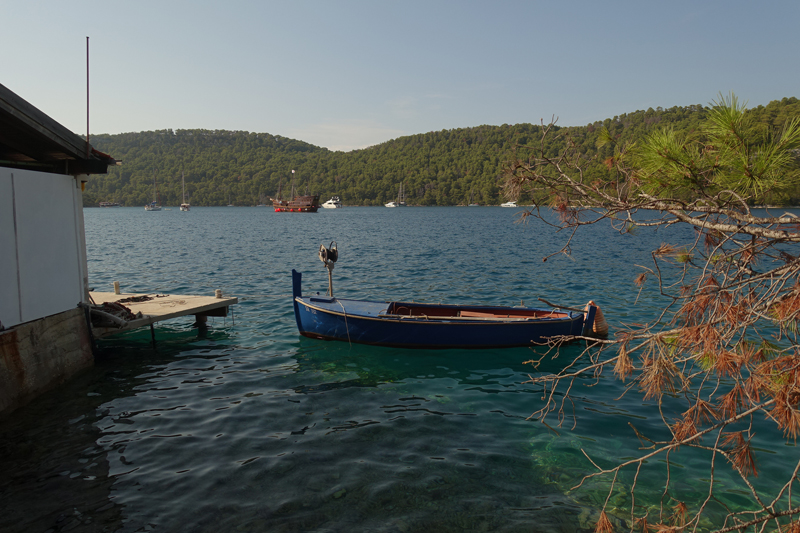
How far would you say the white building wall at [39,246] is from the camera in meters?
7.91

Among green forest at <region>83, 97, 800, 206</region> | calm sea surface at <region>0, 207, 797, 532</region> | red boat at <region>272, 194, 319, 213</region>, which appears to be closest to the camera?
calm sea surface at <region>0, 207, 797, 532</region>

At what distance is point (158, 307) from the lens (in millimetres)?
12391

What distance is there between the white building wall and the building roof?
0.42 meters

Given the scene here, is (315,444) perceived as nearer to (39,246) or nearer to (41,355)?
(41,355)

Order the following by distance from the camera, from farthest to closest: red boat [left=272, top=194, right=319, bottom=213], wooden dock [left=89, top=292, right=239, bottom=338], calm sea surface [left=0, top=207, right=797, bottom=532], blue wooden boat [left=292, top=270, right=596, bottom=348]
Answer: red boat [left=272, top=194, right=319, bottom=213] < blue wooden boat [left=292, top=270, right=596, bottom=348] < wooden dock [left=89, top=292, right=239, bottom=338] < calm sea surface [left=0, top=207, right=797, bottom=532]

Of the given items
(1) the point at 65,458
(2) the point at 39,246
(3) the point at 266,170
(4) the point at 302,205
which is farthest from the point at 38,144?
(3) the point at 266,170

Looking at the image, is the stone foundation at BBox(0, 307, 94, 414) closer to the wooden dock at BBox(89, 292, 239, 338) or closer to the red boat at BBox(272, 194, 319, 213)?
the wooden dock at BBox(89, 292, 239, 338)

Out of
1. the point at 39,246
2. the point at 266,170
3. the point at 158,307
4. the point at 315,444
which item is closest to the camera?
the point at 315,444

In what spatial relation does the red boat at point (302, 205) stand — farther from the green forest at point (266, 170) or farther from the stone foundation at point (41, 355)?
the stone foundation at point (41, 355)

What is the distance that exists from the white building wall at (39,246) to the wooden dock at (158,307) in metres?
1.36

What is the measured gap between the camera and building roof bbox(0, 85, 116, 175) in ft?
25.5

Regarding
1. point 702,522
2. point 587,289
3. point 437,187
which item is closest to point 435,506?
point 702,522

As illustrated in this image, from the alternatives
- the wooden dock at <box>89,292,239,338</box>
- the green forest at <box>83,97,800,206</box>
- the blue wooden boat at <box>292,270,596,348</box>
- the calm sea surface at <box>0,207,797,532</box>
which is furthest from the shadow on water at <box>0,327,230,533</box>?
the green forest at <box>83,97,800,206</box>

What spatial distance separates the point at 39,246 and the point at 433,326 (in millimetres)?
8377
